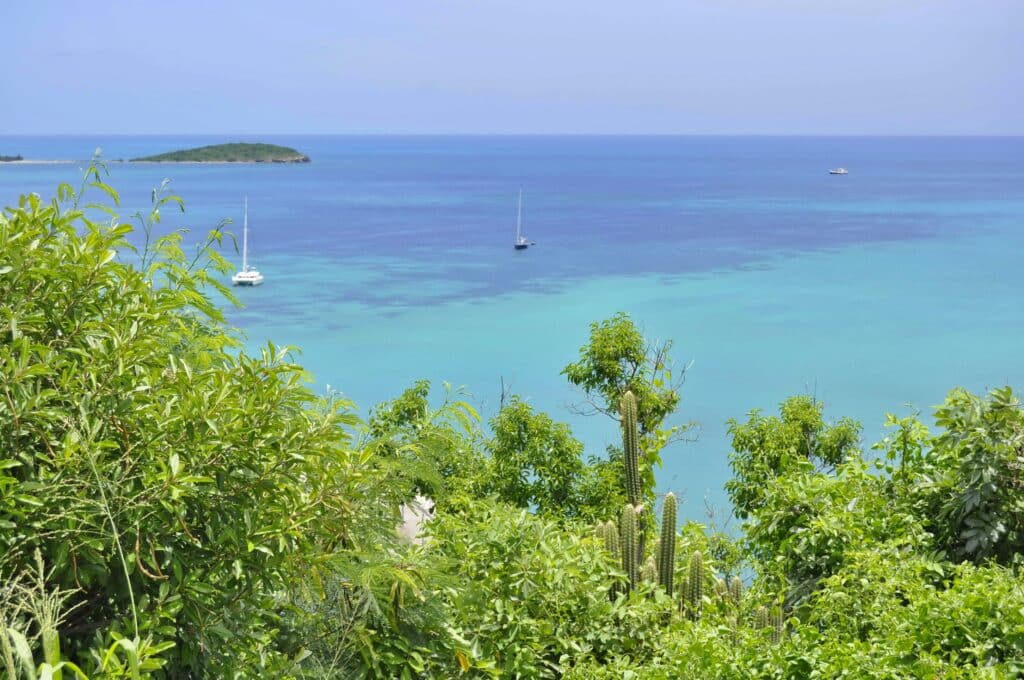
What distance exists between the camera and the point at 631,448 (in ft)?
28.9

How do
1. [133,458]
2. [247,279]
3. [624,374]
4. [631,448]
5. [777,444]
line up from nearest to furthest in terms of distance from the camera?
1. [133,458]
2. [631,448]
3. [624,374]
4. [777,444]
5. [247,279]

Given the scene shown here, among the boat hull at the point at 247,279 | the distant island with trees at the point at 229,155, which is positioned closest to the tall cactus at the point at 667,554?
the boat hull at the point at 247,279

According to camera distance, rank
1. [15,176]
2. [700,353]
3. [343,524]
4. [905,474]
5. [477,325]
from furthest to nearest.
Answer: [15,176] → [477,325] → [700,353] → [905,474] → [343,524]

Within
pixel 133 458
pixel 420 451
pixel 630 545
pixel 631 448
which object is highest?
pixel 133 458

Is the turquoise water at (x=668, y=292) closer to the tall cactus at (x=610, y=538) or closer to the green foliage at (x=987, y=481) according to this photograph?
the tall cactus at (x=610, y=538)

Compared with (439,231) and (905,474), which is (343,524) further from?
(439,231)

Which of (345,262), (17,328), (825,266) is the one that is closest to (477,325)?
(345,262)

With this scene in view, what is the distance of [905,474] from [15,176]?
98.4 meters

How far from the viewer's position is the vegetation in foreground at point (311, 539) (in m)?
2.80

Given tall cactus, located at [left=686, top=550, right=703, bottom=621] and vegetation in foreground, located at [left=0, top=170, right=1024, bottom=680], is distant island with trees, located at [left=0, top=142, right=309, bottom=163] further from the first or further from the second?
vegetation in foreground, located at [left=0, top=170, right=1024, bottom=680]

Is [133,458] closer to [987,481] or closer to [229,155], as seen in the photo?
[987,481]

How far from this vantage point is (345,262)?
45.5m

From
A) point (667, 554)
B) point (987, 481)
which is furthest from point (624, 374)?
point (987, 481)

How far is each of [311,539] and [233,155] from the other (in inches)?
5039
